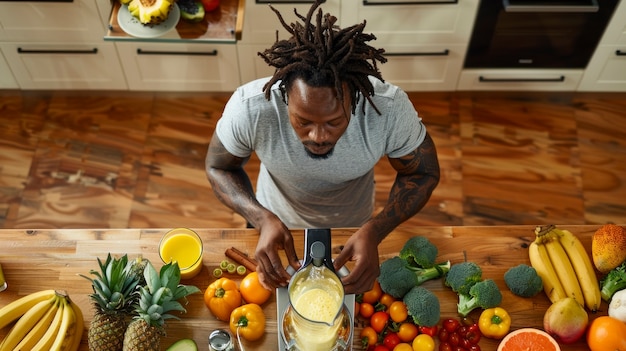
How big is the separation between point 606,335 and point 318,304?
29.2 inches

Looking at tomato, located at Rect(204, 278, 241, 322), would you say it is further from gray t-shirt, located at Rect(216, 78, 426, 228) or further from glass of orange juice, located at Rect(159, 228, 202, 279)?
gray t-shirt, located at Rect(216, 78, 426, 228)

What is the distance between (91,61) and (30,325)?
174cm

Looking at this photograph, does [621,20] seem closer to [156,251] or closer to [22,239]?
[156,251]

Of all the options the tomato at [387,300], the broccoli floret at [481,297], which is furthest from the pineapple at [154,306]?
the broccoli floret at [481,297]

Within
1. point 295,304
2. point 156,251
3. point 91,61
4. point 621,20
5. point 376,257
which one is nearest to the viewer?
point 295,304

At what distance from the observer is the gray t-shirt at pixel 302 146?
161 centimetres

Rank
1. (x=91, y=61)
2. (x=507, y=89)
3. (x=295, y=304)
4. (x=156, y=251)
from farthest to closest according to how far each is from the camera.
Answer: (x=507, y=89), (x=91, y=61), (x=156, y=251), (x=295, y=304)

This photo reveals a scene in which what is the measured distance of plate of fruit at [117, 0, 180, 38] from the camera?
2.38m

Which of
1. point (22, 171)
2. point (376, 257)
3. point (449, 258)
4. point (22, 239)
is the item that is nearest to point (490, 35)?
point (449, 258)

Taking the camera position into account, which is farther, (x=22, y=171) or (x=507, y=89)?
(x=507, y=89)

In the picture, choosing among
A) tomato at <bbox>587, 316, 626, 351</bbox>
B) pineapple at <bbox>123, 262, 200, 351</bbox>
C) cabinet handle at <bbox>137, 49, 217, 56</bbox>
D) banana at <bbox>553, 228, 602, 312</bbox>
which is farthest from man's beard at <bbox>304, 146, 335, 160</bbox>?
cabinet handle at <bbox>137, 49, 217, 56</bbox>

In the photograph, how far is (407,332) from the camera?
5.28ft

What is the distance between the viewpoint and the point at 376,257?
5.19 ft

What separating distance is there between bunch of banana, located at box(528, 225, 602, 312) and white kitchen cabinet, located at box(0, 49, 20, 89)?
8.52 feet
